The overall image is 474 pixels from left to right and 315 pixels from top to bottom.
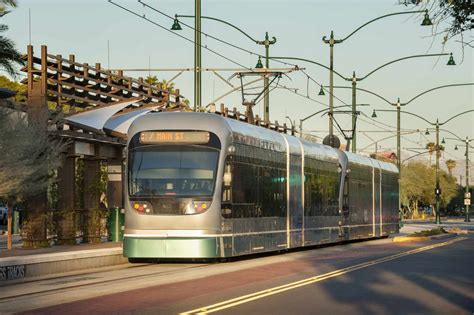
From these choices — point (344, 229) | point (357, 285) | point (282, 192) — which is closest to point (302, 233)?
point (282, 192)

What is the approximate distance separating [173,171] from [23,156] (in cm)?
469

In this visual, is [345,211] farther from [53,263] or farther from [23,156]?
[53,263]

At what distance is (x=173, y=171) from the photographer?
2606 centimetres

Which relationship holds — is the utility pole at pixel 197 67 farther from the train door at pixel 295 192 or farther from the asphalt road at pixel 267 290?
the asphalt road at pixel 267 290

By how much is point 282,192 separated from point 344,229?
30.4 feet

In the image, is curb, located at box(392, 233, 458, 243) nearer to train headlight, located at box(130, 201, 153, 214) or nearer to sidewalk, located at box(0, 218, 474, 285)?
sidewalk, located at box(0, 218, 474, 285)

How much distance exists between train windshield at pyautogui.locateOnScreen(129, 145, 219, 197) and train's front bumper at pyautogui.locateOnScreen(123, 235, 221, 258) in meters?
1.02

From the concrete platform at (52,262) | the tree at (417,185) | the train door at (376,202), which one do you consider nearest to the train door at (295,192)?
the concrete platform at (52,262)

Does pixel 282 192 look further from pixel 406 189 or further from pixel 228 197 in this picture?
pixel 406 189

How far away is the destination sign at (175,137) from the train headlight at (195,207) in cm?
144

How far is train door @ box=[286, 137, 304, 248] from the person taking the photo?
33.1 m

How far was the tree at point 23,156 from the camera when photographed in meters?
27.7

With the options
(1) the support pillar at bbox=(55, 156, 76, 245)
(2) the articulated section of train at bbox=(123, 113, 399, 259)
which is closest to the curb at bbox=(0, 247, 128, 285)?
(2) the articulated section of train at bbox=(123, 113, 399, 259)

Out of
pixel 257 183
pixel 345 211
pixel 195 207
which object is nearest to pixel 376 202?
pixel 345 211
